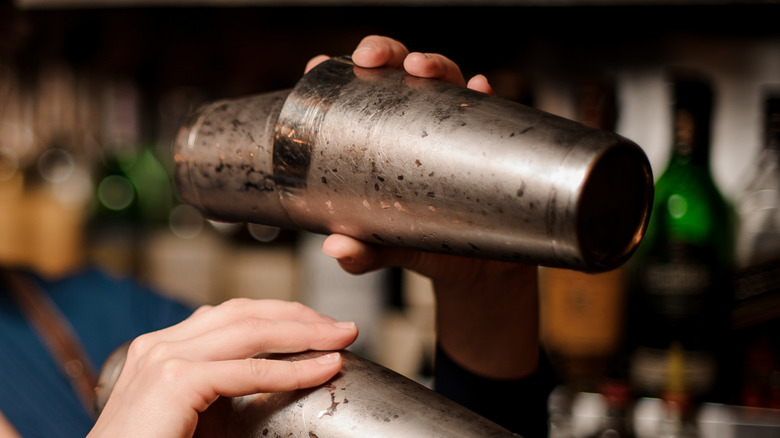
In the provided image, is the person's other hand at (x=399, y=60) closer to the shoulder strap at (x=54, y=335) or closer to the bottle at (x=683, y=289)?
the bottle at (x=683, y=289)

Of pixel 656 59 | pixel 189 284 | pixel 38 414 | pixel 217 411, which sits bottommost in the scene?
pixel 38 414

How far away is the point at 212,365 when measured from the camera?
1.05 feet

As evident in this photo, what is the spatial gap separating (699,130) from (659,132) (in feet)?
0.65

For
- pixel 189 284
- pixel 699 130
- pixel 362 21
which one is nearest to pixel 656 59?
pixel 699 130

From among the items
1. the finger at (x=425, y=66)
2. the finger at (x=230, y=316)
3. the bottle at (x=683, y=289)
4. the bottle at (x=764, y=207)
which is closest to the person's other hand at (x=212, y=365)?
the finger at (x=230, y=316)

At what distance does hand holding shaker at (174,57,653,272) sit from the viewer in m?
0.25

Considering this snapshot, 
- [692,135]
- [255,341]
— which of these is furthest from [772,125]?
[255,341]

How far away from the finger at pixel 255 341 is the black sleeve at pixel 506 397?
24 centimetres

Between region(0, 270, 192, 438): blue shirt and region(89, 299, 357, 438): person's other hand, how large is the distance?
0.61 m

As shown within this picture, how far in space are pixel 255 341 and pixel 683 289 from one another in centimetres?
60

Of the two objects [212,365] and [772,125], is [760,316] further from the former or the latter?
[212,365]

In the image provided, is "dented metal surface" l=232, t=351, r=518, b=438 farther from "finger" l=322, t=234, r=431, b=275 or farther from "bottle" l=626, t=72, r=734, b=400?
"bottle" l=626, t=72, r=734, b=400

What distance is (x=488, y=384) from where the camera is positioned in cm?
56

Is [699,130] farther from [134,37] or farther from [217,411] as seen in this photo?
[134,37]
